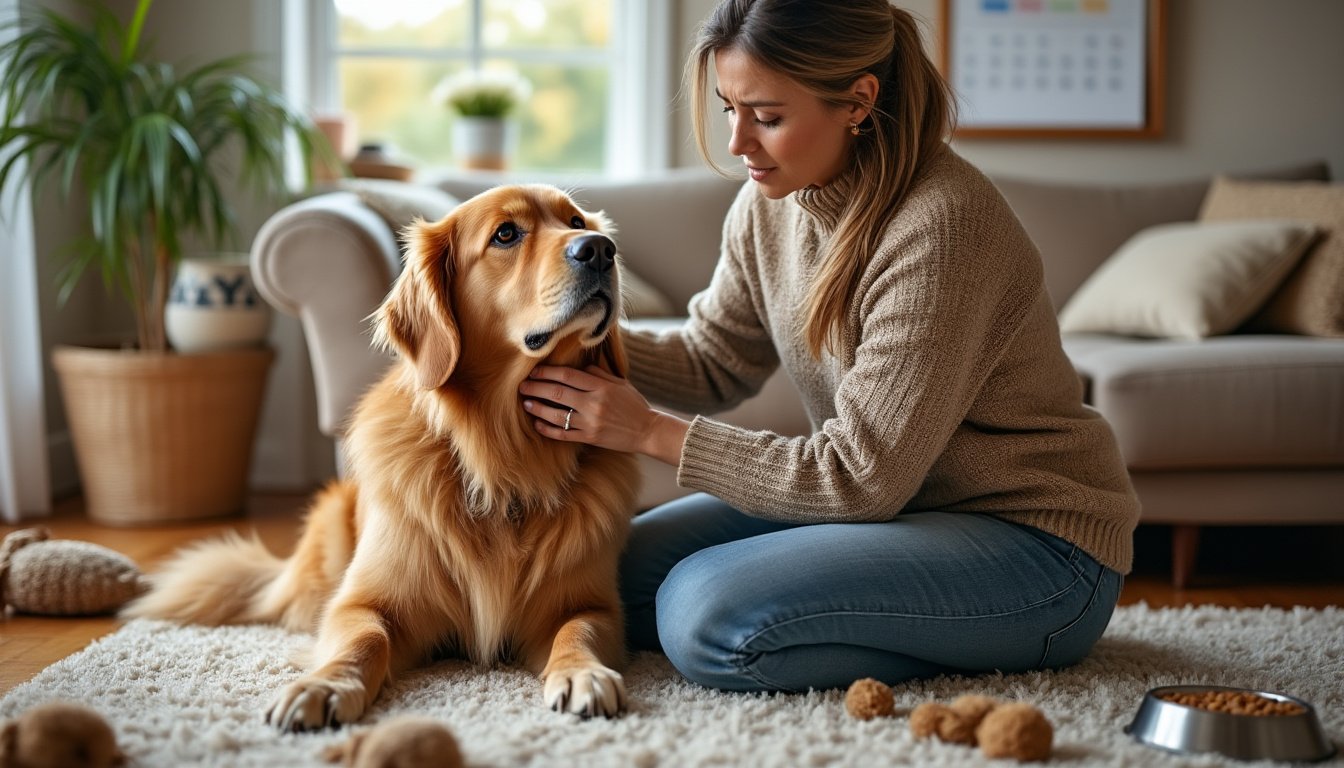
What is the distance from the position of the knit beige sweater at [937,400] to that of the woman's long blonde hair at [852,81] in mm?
29

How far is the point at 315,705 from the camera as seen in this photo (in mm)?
1452

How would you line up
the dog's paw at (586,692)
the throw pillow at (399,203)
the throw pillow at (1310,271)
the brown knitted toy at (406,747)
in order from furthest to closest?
the throw pillow at (1310,271)
the throw pillow at (399,203)
the dog's paw at (586,692)
the brown knitted toy at (406,747)

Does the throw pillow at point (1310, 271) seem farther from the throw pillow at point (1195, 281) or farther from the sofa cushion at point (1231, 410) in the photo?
the sofa cushion at point (1231, 410)

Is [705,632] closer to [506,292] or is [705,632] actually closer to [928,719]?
[928,719]

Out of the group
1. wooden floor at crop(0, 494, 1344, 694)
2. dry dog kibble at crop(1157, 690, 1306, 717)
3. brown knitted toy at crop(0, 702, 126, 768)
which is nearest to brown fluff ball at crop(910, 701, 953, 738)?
dry dog kibble at crop(1157, 690, 1306, 717)

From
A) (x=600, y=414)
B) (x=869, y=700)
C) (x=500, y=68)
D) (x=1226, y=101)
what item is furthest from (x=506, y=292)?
(x=1226, y=101)

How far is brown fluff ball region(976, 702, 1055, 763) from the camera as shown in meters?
1.38

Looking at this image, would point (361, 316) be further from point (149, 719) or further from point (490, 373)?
point (149, 719)

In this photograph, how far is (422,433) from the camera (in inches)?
69.7

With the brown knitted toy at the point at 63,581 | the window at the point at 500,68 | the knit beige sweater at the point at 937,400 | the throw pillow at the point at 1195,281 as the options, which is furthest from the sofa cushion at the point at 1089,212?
the brown knitted toy at the point at 63,581

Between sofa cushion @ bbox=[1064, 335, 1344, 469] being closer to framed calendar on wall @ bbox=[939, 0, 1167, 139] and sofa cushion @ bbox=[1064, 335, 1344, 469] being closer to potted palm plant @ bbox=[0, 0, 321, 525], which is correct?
framed calendar on wall @ bbox=[939, 0, 1167, 139]

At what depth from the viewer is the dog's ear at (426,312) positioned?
170cm

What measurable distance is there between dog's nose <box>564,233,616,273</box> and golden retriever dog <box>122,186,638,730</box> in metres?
0.02

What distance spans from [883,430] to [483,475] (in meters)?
0.56
